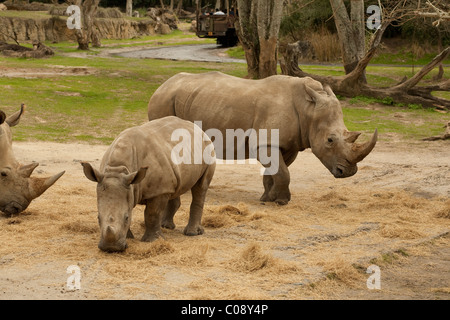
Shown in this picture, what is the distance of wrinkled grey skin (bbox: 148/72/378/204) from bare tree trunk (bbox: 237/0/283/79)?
31.5 ft

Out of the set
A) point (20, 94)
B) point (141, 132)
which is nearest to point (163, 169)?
point (141, 132)

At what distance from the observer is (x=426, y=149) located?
1374 centimetres

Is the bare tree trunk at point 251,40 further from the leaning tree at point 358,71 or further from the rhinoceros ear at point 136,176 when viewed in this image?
the rhinoceros ear at point 136,176

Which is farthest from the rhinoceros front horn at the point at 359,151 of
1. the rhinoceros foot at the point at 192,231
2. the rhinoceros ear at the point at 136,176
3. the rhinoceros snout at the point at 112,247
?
the rhinoceros snout at the point at 112,247

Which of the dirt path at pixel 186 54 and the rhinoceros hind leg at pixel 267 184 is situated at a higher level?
the rhinoceros hind leg at pixel 267 184

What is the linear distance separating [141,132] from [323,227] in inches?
96.3

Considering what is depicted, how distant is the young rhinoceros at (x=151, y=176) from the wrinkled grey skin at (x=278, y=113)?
79.9 inches

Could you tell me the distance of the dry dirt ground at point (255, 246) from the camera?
19.6 feet

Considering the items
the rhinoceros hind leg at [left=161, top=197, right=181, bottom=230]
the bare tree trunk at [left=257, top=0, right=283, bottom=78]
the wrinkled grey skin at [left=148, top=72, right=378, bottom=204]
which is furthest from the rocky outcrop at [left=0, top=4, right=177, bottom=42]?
the rhinoceros hind leg at [left=161, top=197, right=181, bottom=230]

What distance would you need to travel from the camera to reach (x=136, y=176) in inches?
255

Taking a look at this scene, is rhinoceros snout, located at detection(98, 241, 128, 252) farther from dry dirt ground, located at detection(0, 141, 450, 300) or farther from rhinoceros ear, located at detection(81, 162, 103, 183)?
rhinoceros ear, located at detection(81, 162, 103, 183)

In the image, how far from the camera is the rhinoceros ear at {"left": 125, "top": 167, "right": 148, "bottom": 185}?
6.47m

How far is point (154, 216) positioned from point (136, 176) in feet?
2.47

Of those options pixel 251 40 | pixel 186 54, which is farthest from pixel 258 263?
pixel 186 54
